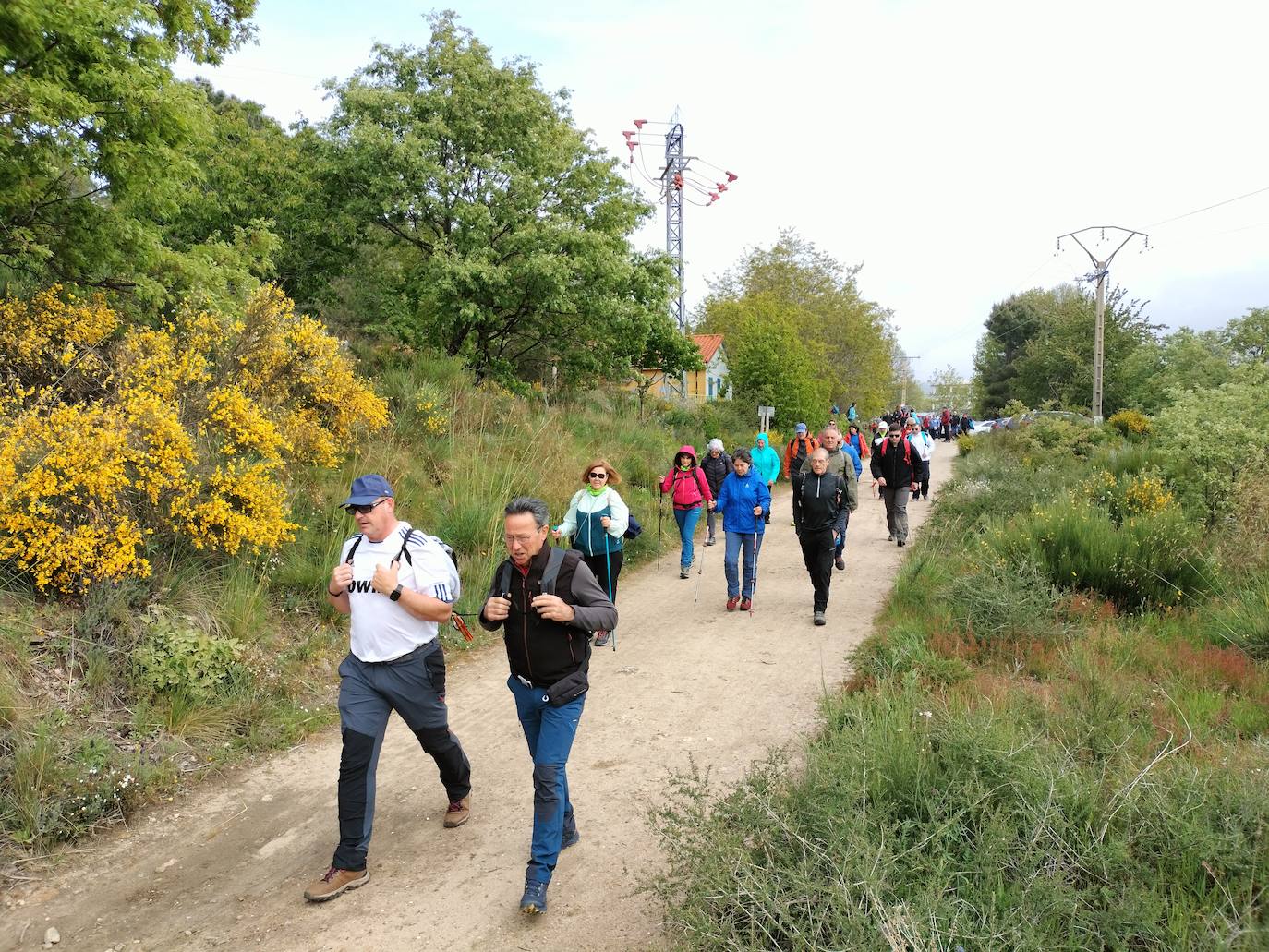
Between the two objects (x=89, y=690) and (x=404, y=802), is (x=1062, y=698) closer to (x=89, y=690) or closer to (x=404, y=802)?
(x=404, y=802)

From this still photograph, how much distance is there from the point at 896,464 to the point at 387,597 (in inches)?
379

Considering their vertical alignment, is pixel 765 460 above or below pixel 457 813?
above

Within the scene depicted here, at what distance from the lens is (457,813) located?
15.2ft

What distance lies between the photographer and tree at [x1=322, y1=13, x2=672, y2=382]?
48.1ft

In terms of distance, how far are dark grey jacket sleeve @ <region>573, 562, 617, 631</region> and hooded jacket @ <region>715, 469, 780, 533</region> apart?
16.7 feet

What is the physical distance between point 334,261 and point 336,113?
2779 millimetres

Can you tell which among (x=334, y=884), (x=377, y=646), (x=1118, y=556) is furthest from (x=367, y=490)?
(x=1118, y=556)

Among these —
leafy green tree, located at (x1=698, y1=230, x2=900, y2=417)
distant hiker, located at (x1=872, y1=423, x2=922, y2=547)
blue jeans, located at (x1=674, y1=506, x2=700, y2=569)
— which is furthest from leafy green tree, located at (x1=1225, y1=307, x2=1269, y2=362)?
blue jeans, located at (x1=674, y1=506, x2=700, y2=569)

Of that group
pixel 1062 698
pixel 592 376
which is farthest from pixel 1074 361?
pixel 1062 698

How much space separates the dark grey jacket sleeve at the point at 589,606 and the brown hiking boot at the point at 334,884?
1.71 metres

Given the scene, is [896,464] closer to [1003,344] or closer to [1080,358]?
[1080,358]

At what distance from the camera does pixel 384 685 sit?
411 cm

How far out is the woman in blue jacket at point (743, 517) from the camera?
8.98 metres

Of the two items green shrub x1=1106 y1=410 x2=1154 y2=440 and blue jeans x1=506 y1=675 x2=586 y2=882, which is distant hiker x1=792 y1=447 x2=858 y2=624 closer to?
blue jeans x1=506 y1=675 x2=586 y2=882
